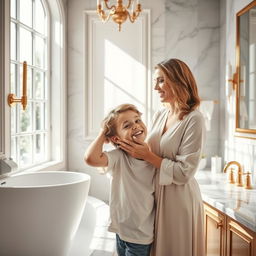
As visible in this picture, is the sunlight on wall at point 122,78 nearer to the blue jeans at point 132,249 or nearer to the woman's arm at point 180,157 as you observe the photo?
the woman's arm at point 180,157

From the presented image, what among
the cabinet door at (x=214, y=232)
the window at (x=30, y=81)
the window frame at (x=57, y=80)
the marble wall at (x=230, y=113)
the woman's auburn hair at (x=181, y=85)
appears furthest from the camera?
the window frame at (x=57, y=80)

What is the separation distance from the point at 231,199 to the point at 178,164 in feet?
2.66

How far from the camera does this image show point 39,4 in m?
3.52

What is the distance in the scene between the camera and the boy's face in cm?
166

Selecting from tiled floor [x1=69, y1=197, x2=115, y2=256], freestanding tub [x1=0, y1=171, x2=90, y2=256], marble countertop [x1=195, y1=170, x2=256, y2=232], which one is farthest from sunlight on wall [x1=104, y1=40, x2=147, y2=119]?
freestanding tub [x1=0, y1=171, x2=90, y2=256]

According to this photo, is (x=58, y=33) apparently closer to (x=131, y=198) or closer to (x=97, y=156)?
(x=97, y=156)

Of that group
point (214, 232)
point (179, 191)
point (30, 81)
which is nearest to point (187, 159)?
point (179, 191)

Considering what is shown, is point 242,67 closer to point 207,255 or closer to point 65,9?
point 207,255

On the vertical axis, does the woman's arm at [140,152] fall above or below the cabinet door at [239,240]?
above

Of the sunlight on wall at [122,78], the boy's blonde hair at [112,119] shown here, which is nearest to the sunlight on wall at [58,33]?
the sunlight on wall at [122,78]

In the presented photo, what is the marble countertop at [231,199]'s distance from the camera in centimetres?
185

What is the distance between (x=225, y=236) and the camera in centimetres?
209

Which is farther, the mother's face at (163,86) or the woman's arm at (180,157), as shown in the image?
the mother's face at (163,86)

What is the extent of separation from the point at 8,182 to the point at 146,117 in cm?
191
